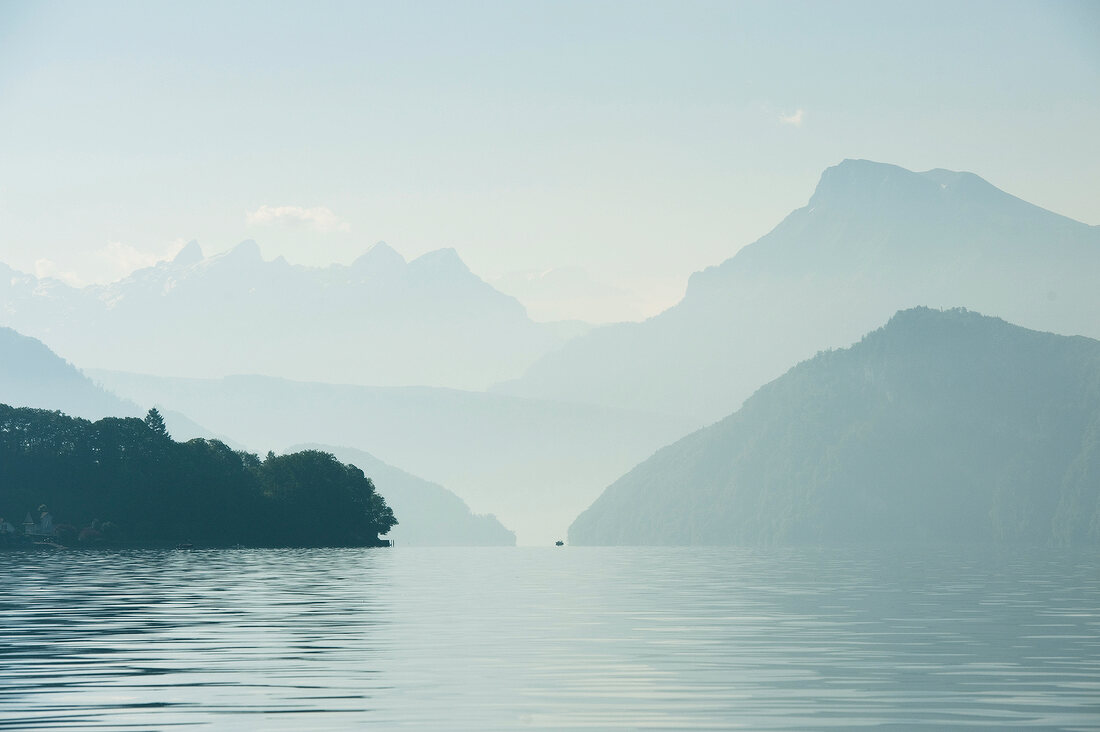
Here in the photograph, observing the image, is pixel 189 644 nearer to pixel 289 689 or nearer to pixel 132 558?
pixel 289 689

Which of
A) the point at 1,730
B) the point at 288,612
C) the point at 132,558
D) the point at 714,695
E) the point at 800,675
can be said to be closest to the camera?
the point at 1,730

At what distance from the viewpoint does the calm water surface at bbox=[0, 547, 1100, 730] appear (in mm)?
36438

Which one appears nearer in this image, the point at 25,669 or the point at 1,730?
the point at 1,730

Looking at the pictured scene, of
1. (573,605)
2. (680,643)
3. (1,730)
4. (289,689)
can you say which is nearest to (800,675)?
(680,643)

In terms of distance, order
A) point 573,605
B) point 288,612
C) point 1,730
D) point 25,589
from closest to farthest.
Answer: point 1,730 < point 288,612 < point 573,605 < point 25,589

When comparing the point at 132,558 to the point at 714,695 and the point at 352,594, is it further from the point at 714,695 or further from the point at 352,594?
the point at 714,695

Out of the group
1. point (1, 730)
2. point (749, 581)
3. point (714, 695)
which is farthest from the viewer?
point (749, 581)

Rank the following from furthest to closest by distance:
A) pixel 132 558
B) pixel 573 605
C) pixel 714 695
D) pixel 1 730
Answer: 1. pixel 132 558
2. pixel 573 605
3. pixel 714 695
4. pixel 1 730

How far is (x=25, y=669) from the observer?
45.3 m

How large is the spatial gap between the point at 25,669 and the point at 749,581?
3107 inches

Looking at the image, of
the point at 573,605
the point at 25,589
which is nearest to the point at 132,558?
the point at 25,589

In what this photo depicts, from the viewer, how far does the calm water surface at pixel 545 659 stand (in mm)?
36438

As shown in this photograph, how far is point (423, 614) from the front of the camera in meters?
73.8

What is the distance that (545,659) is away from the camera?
164 ft
